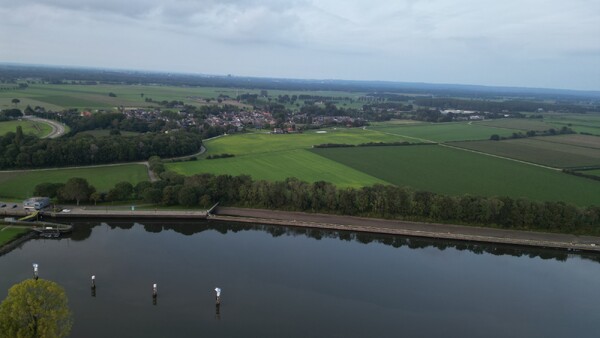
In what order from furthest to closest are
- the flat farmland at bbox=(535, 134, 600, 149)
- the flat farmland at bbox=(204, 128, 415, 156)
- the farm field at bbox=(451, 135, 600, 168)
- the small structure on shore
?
the flat farmland at bbox=(535, 134, 600, 149), the flat farmland at bbox=(204, 128, 415, 156), the farm field at bbox=(451, 135, 600, 168), the small structure on shore

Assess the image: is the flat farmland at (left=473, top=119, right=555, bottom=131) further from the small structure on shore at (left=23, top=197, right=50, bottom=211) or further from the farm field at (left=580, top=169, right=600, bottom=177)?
the small structure on shore at (left=23, top=197, right=50, bottom=211)

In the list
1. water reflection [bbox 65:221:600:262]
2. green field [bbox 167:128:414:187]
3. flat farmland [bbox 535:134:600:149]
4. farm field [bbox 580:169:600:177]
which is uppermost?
flat farmland [bbox 535:134:600:149]

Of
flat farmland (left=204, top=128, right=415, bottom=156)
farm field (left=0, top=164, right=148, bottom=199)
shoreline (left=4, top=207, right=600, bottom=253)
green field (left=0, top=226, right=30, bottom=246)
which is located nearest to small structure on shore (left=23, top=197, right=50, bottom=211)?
shoreline (left=4, top=207, right=600, bottom=253)

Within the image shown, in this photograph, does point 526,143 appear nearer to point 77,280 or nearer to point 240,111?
point 240,111

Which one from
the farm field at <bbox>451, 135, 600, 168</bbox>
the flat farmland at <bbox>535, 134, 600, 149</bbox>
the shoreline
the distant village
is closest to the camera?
the shoreline

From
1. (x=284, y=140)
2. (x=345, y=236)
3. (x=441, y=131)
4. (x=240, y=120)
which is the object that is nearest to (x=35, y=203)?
(x=345, y=236)

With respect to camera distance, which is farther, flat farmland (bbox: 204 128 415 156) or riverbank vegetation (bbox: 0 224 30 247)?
flat farmland (bbox: 204 128 415 156)

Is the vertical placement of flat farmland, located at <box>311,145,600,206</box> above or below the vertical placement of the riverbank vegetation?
above

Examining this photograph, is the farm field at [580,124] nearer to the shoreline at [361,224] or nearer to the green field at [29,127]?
the shoreline at [361,224]
